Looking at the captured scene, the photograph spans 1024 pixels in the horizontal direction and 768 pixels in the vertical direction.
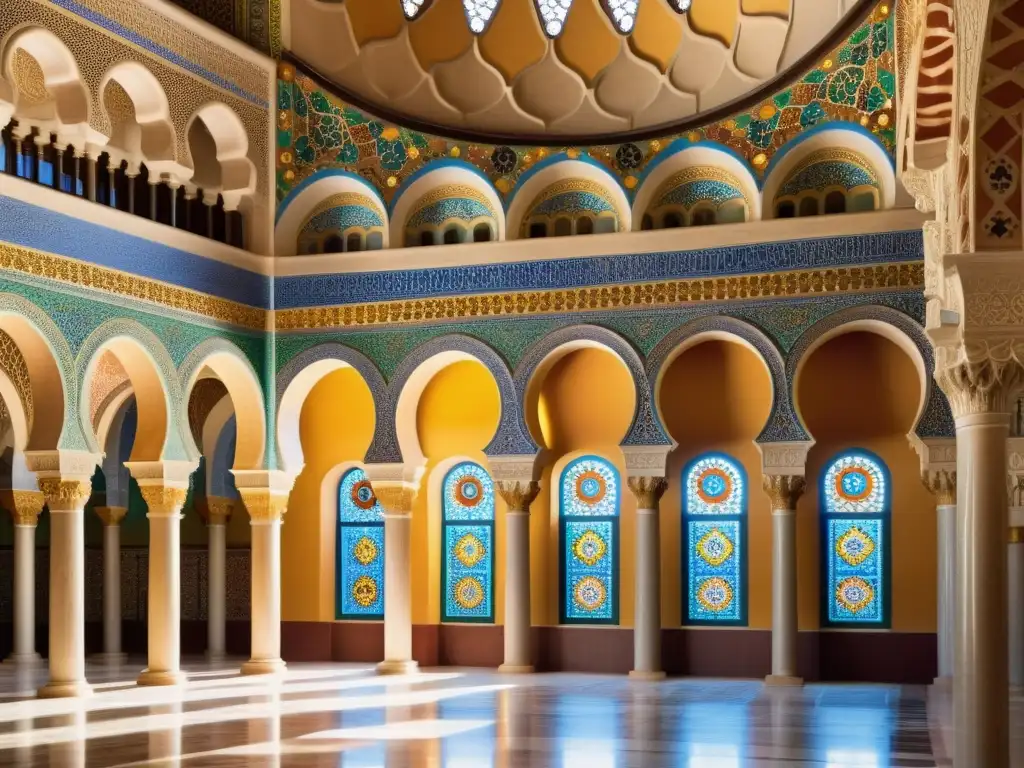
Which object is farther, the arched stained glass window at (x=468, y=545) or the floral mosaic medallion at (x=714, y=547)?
the arched stained glass window at (x=468, y=545)

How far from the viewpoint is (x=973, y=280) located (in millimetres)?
7367

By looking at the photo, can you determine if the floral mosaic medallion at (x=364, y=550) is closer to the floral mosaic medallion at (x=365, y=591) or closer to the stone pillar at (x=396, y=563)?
the floral mosaic medallion at (x=365, y=591)

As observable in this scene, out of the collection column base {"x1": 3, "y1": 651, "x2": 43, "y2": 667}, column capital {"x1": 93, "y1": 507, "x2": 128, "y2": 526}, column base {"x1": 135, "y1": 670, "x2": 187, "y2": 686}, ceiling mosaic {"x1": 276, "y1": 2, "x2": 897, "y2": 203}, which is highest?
ceiling mosaic {"x1": 276, "y1": 2, "x2": 897, "y2": 203}

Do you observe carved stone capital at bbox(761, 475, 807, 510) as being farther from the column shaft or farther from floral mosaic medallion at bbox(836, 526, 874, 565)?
the column shaft

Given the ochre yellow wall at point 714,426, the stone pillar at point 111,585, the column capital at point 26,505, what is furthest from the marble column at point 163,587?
the ochre yellow wall at point 714,426

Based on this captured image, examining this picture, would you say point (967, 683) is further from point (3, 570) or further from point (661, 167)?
point (3, 570)

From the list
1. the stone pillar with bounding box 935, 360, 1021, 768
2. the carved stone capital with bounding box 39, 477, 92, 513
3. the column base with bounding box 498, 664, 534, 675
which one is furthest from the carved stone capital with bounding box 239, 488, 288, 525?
the stone pillar with bounding box 935, 360, 1021, 768

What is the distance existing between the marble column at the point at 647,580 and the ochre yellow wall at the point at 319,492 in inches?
161

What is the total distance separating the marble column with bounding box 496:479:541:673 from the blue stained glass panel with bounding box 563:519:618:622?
3.18 ft

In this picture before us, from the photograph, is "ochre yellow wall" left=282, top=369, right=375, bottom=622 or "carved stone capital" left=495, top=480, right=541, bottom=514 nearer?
"carved stone capital" left=495, top=480, right=541, bottom=514

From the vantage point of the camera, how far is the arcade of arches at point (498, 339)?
46.1 feet

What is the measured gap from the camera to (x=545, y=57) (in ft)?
54.6

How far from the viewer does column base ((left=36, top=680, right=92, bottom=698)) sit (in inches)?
524

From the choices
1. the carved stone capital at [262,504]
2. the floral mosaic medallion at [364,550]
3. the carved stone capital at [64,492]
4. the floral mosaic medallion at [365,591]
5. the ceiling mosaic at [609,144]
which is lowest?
the floral mosaic medallion at [365,591]
